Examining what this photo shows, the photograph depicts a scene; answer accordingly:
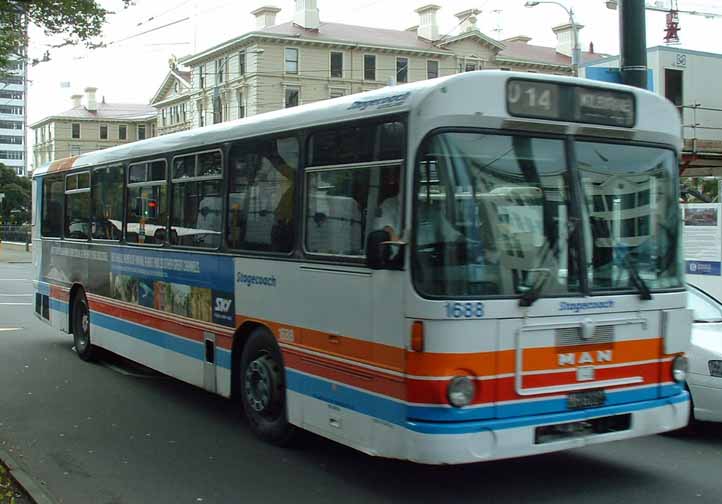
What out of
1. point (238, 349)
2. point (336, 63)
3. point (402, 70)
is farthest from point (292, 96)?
point (238, 349)

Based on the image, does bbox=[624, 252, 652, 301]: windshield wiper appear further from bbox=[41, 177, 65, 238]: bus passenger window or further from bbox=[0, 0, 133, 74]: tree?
bbox=[41, 177, 65, 238]: bus passenger window

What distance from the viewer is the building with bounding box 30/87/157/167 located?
100 m

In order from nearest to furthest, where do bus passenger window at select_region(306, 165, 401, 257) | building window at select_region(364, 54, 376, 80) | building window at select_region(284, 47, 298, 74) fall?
bus passenger window at select_region(306, 165, 401, 257) < building window at select_region(284, 47, 298, 74) < building window at select_region(364, 54, 376, 80)

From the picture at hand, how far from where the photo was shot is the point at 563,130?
619cm

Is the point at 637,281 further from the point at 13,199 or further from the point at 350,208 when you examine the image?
the point at 13,199

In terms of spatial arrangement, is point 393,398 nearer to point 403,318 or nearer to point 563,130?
point 403,318

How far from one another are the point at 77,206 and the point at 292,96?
2017 inches

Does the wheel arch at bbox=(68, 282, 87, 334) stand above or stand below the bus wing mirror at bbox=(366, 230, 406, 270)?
below

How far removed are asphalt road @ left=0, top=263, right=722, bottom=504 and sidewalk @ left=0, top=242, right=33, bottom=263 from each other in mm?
30362

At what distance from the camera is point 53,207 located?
1351cm

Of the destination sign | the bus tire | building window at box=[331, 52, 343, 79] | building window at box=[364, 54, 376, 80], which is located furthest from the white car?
building window at box=[364, 54, 376, 80]

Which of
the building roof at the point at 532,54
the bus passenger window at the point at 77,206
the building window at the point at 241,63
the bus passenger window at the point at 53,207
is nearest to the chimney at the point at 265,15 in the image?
the building window at the point at 241,63

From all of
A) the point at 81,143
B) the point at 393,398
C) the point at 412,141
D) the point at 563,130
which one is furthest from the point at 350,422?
the point at 81,143

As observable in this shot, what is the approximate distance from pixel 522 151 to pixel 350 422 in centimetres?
228
